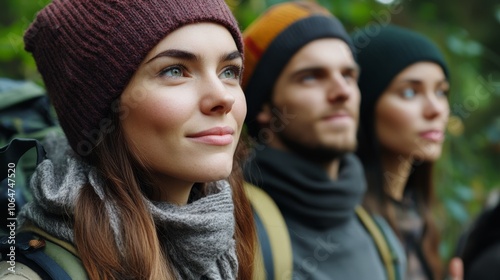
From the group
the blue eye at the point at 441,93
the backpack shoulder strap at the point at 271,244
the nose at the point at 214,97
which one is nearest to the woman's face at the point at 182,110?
the nose at the point at 214,97

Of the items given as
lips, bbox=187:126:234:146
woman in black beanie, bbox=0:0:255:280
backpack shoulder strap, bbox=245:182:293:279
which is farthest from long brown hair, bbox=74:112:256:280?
backpack shoulder strap, bbox=245:182:293:279

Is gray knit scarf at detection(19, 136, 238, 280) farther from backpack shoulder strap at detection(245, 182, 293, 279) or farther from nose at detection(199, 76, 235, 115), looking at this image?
backpack shoulder strap at detection(245, 182, 293, 279)

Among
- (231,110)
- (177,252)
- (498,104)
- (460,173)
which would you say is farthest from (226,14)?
(498,104)

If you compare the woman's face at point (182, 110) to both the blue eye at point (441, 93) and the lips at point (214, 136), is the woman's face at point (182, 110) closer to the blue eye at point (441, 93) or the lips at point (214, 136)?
the lips at point (214, 136)

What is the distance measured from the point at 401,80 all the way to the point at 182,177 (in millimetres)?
2049

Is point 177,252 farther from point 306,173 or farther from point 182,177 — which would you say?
point 306,173

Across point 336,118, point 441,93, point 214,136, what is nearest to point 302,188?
point 336,118

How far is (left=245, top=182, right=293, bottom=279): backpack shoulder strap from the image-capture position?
254 centimetres

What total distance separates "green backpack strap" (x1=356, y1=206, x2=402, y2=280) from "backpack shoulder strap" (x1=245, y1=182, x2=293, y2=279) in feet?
2.47

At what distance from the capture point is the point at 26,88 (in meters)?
2.71

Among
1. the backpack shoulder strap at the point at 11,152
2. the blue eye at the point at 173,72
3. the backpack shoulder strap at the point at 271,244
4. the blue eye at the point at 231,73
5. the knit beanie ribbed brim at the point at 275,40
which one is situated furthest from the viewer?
the knit beanie ribbed brim at the point at 275,40

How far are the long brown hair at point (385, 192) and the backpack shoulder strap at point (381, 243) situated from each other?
28 cm

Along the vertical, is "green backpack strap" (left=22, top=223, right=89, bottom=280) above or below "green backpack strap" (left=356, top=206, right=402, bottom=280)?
above

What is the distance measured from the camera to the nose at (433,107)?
12.1 ft
